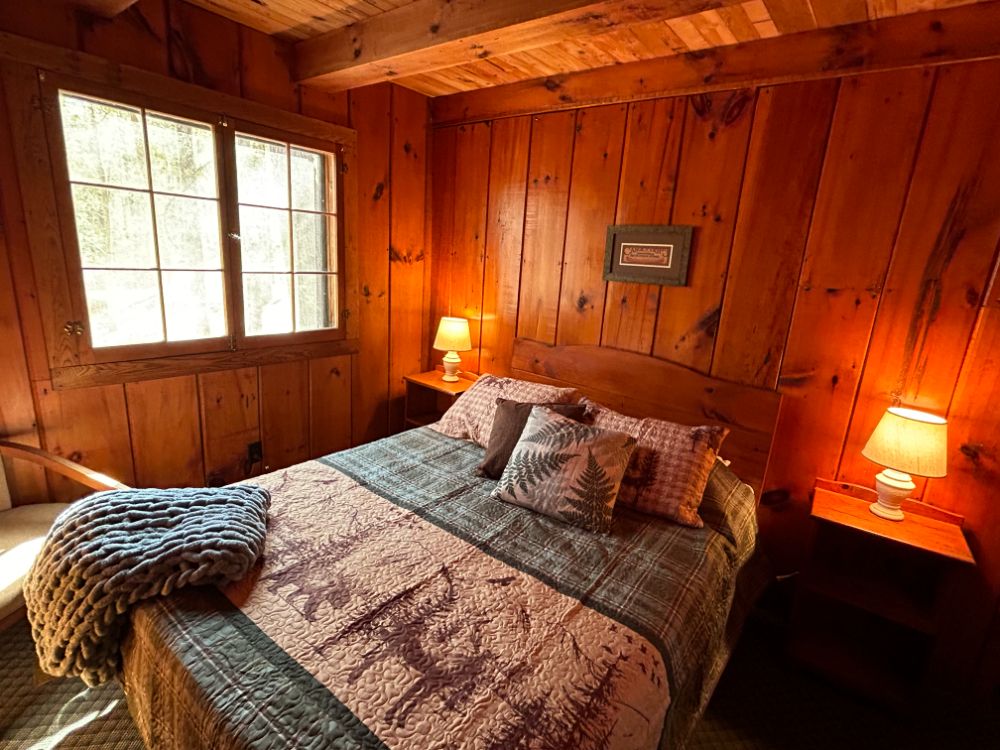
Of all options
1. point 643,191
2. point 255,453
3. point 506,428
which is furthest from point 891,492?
point 255,453

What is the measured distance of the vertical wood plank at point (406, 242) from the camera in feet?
9.43

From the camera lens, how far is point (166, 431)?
2199 mm

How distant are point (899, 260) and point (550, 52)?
65.4 inches

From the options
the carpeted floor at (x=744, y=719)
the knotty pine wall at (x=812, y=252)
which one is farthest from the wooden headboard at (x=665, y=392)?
the carpeted floor at (x=744, y=719)

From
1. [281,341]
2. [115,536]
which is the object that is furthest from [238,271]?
[115,536]

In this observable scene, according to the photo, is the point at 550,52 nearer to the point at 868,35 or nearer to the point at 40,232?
the point at 868,35

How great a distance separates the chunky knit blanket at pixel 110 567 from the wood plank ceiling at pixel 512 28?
5.97 feet

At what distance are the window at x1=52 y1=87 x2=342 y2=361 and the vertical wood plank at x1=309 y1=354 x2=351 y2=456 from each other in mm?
209

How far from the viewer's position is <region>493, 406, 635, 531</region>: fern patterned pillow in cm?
166

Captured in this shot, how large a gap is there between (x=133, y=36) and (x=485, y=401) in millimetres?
2058

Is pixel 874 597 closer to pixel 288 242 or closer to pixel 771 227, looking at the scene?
pixel 771 227

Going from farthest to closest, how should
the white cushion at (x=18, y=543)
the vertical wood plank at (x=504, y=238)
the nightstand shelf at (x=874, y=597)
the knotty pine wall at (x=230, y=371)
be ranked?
1. the vertical wood plank at (x=504, y=238)
2. the knotty pine wall at (x=230, y=371)
3. the nightstand shelf at (x=874, y=597)
4. the white cushion at (x=18, y=543)

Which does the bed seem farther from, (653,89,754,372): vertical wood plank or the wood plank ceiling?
the wood plank ceiling

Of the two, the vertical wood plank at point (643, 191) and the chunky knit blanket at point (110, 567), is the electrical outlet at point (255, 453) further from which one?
the vertical wood plank at point (643, 191)
